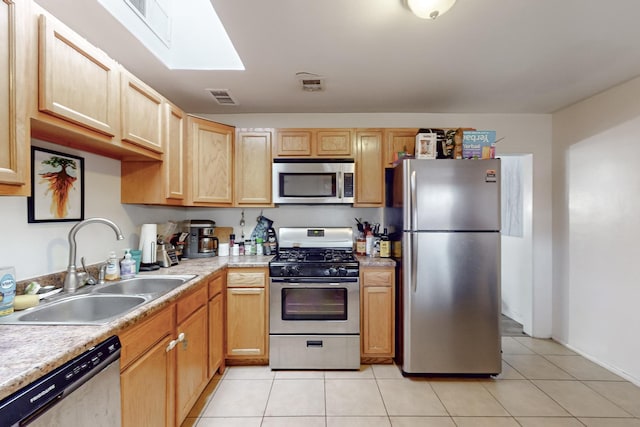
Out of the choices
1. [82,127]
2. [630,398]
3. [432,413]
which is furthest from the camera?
[630,398]

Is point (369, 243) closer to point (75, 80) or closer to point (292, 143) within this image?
point (292, 143)

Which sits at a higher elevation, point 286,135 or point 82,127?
point 286,135

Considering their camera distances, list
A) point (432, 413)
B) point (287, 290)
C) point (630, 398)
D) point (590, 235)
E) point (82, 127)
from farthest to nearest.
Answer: point (590, 235), point (287, 290), point (630, 398), point (432, 413), point (82, 127)

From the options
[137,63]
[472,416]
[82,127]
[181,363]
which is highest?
[137,63]

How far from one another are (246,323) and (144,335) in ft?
3.98

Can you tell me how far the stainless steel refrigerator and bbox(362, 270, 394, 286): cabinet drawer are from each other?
0.86 feet

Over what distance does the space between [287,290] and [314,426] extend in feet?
3.20

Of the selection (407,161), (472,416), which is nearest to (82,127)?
(407,161)

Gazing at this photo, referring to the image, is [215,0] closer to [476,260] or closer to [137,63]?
[137,63]

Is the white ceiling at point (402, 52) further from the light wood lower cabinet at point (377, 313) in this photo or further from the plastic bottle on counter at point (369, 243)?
the light wood lower cabinet at point (377, 313)

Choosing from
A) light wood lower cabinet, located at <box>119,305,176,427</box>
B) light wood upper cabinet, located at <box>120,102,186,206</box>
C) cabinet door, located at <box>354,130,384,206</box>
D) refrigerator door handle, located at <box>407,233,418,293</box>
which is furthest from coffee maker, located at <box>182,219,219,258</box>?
refrigerator door handle, located at <box>407,233,418,293</box>

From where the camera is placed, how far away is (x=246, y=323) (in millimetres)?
2439

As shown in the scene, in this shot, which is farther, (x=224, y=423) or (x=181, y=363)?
(x=224, y=423)

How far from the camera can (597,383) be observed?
2.23 meters
